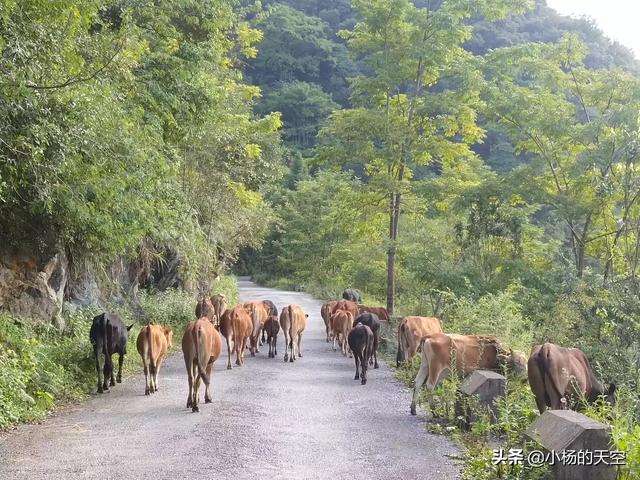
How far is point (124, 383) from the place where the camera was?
11.8 m

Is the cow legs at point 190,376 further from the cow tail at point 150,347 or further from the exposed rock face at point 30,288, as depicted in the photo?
the exposed rock face at point 30,288

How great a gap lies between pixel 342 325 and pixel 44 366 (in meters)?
8.63

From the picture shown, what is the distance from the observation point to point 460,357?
9.77 m

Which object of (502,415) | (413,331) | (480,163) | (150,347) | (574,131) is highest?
(574,131)

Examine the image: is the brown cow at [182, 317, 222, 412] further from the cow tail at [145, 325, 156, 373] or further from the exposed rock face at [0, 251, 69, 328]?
the exposed rock face at [0, 251, 69, 328]

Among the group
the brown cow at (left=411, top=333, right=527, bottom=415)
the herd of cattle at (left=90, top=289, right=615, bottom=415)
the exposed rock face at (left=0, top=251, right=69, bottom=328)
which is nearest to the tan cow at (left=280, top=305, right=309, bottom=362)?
the herd of cattle at (left=90, top=289, right=615, bottom=415)

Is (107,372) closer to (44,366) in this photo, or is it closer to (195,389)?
(44,366)

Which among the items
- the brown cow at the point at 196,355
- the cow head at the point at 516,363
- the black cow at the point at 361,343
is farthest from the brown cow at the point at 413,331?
the brown cow at the point at 196,355

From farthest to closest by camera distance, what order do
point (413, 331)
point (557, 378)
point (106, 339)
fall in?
point (413, 331), point (106, 339), point (557, 378)

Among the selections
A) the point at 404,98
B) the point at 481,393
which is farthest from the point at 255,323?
the point at 404,98

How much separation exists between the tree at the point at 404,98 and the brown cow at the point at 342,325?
4.49 meters

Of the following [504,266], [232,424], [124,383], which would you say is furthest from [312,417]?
[504,266]

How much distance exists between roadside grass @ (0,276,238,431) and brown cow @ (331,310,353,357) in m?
5.19

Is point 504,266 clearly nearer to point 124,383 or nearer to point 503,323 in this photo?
point 503,323
